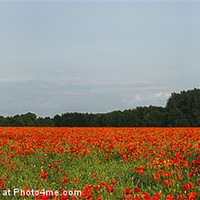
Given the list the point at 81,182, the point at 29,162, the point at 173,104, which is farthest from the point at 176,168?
the point at 173,104

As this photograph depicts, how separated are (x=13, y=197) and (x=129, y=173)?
281 centimetres

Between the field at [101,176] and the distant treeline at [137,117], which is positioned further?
the distant treeline at [137,117]

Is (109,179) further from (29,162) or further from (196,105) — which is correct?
(196,105)

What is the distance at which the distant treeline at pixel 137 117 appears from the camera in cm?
3847

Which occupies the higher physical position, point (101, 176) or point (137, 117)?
point (137, 117)

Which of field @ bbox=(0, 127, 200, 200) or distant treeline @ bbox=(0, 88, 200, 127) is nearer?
field @ bbox=(0, 127, 200, 200)

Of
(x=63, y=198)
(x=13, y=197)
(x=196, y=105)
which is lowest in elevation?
(x=13, y=197)

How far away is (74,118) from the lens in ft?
149

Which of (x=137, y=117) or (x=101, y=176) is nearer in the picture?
(x=101, y=176)

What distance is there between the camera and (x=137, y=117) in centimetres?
4281

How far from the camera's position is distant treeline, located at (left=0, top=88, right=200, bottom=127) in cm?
3847

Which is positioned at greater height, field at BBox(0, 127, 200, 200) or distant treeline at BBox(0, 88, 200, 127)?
distant treeline at BBox(0, 88, 200, 127)

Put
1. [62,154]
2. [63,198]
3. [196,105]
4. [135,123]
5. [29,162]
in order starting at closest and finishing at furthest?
[63,198] < [29,162] < [62,154] < [196,105] < [135,123]

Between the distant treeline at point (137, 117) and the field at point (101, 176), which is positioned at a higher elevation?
the distant treeline at point (137, 117)
